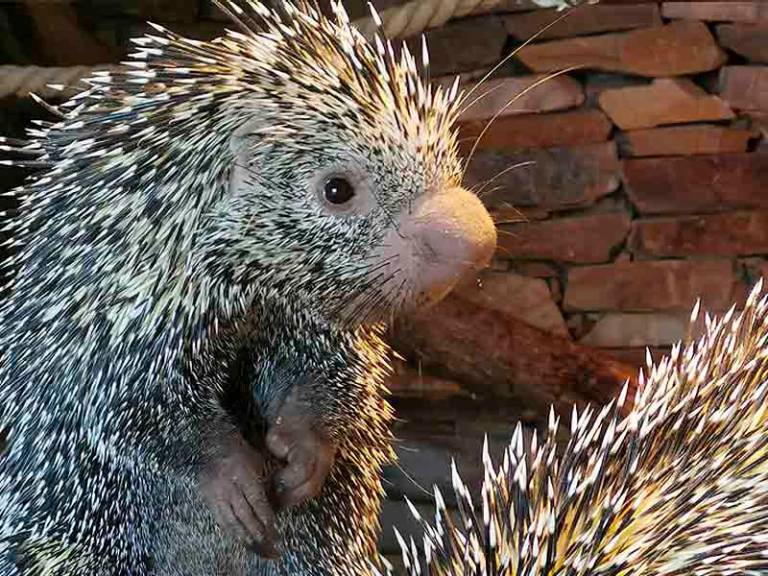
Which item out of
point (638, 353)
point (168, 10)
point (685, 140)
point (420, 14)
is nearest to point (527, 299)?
point (638, 353)

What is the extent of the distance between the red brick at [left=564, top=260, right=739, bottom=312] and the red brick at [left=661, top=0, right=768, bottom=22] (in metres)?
0.55

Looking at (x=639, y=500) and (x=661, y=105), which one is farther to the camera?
(x=661, y=105)

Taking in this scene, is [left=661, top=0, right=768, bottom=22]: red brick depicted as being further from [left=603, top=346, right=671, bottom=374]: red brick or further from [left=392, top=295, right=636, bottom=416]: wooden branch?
[left=392, top=295, right=636, bottom=416]: wooden branch

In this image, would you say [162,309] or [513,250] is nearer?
[162,309]

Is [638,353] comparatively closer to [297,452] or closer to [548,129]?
[548,129]

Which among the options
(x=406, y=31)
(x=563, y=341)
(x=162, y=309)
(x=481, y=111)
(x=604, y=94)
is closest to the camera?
(x=162, y=309)

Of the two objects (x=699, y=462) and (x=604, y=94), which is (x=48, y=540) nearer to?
(x=699, y=462)

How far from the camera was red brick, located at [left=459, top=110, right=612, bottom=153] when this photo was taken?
7.59 ft

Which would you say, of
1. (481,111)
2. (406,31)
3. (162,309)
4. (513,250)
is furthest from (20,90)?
(513,250)

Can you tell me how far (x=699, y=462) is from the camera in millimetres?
875

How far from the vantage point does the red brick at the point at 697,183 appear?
2285 millimetres

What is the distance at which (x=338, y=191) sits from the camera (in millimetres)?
856

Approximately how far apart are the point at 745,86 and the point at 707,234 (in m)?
0.34

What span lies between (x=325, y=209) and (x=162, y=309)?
16 cm
